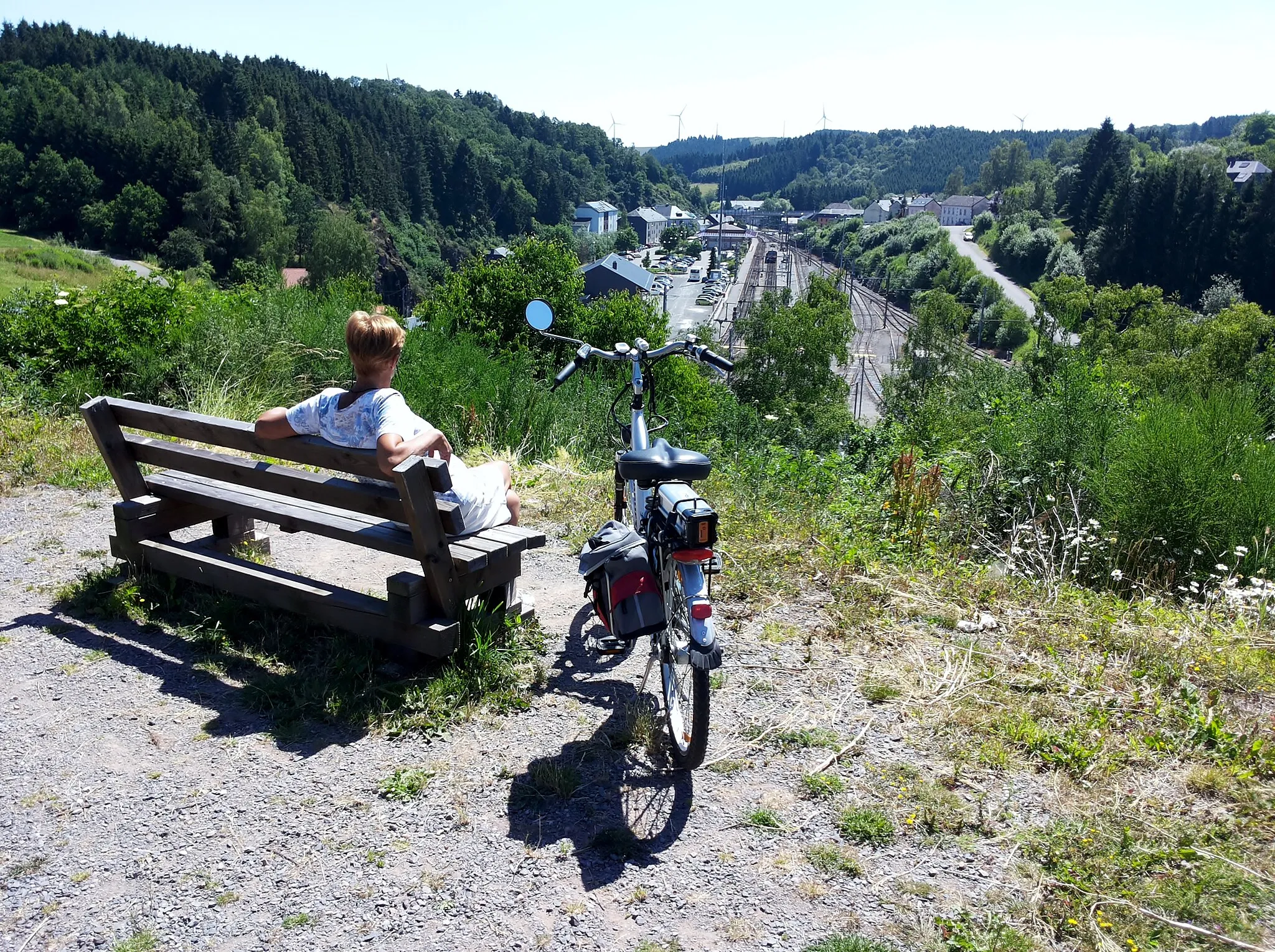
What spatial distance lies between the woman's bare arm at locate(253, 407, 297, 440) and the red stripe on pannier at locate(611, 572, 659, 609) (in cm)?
178

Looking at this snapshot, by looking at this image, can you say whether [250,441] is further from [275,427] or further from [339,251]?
[339,251]

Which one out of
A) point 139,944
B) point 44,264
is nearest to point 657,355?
point 139,944

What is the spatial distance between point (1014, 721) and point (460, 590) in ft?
8.48

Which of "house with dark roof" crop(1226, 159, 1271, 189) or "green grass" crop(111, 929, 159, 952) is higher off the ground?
"house with dark roof" crop(1226, 159, 1271, 189)

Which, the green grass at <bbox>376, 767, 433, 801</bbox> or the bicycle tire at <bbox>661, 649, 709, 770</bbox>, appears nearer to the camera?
the bicycle tire at <bbox>661, 649, 709, 770</bbox>

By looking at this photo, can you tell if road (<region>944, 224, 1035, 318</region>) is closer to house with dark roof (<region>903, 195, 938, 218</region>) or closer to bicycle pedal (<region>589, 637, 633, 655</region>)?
house with dark roof (<region>903, 195, 938, 218</region>)

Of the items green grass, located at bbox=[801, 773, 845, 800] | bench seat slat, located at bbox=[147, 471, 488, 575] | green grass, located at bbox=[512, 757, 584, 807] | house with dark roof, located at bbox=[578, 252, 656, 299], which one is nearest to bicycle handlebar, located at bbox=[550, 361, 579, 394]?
bench seat slat, located at bbox=[147, 471, 488, 575]

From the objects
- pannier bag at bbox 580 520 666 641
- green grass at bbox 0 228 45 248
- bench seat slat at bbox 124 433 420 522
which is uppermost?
green grass at bbox 0 228 45 248

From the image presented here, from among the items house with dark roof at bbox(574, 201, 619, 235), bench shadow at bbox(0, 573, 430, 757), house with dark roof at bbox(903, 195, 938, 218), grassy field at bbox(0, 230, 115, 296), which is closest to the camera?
bench shadow at bbox(0, 573, 430, 757)

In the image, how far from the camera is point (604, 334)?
26594 mm

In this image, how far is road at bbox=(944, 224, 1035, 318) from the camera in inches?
3494

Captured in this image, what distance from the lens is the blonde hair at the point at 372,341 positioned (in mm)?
3965

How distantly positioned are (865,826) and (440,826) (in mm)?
1594

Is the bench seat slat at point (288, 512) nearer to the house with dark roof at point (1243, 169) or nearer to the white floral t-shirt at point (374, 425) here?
the white floral t-shirt at point (374, 425)
